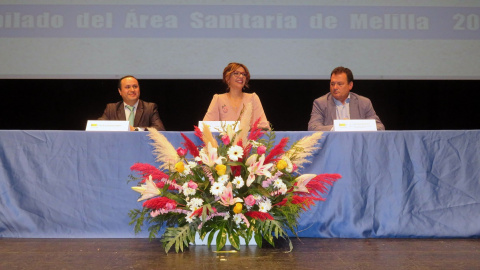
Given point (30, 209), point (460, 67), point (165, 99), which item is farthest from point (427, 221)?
point (165, 99)

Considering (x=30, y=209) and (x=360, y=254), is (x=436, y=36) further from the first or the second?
(x=30, y=209)

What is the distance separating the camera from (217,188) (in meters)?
2.40

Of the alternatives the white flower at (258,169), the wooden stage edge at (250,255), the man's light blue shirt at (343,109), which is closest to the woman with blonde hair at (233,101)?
the man's light blue shirt at (343,109)

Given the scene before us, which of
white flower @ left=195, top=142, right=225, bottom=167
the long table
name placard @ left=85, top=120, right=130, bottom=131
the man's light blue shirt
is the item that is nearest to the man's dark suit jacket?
name placard @ left=85, top=120, right=130, bottom=131

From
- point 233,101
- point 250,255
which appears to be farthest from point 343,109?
point 250,255

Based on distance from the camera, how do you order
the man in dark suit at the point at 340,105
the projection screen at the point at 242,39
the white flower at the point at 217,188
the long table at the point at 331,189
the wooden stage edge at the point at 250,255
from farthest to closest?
the projection screen at the point at 242,39 → the man in dark suit at the point at 340,105 → the long table at the point at 331,189 → the white flower at the point at 217,188 → the wooden stage edge at the point at 250,255

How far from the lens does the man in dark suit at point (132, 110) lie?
4129 mm

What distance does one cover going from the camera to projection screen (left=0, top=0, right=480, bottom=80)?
484 centimetres

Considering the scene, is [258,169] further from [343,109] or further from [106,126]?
[343,109]

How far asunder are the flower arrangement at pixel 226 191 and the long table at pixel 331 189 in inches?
15.8

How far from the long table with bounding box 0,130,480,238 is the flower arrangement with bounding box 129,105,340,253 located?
0.40m

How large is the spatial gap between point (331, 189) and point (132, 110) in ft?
6.38

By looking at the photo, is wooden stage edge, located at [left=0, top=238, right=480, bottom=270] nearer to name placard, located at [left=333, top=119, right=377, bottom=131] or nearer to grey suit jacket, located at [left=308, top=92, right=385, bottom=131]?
name placard, located at [left=333, top=119, right=377, bottom=131]

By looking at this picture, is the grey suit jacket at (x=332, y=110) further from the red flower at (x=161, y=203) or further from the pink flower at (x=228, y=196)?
the red flower at (x=161, y=203)
